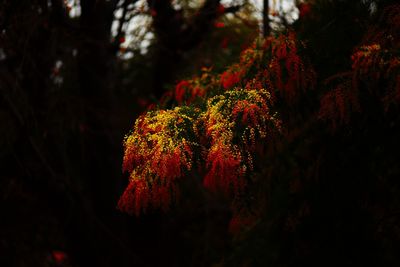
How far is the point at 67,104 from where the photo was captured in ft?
12.4

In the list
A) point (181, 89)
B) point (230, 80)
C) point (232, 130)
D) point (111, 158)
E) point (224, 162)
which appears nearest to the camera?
point (224, 162)

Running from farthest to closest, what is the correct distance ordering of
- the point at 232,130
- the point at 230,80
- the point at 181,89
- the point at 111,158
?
the point at 111,158 → the point at 181,89 → the point at 230,80 → the point at 232,130

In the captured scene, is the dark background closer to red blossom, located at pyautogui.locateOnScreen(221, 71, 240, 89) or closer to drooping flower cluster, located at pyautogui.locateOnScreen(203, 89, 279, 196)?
red blossom, located at pyautogui.locateOnScreen(221, 71, 240, 89)

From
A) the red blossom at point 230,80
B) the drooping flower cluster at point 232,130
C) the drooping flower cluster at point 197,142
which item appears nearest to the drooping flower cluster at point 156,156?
the drooping flower cluster at point 197,142

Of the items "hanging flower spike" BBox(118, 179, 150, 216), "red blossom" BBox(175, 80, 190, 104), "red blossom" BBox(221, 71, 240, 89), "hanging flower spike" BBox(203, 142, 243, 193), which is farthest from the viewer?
"red blossom" BBox(175, 80, 190, 104)

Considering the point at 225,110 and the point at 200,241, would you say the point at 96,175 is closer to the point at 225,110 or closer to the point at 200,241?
the point at 200,241

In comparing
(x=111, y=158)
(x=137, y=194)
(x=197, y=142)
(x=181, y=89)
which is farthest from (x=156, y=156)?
(x=111, y=158)

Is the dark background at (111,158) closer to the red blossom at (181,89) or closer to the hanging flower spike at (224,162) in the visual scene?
the red blossom at (181,89)

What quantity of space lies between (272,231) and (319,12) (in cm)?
139

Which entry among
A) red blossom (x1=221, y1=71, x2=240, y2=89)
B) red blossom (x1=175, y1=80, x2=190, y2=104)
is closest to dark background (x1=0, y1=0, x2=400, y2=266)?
red blossom (x1=175, y1=80, x2=190, y2=104)

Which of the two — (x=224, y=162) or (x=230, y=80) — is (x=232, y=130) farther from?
(x=230, y=80)

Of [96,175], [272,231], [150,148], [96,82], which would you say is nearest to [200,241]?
[96,175]

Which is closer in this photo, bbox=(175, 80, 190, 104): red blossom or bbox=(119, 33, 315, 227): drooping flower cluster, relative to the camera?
bbox=(119, 33, 315, 227): drooping flower cluster

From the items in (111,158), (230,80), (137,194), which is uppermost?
(230,80)
